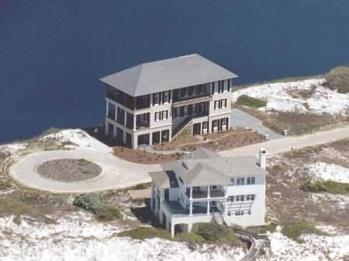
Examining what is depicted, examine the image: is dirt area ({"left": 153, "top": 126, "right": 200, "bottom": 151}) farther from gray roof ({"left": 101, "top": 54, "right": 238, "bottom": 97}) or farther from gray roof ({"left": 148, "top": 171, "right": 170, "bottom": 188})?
gray roof ({"left": 148, "top": 171, "right": 170, "bottom": 188})

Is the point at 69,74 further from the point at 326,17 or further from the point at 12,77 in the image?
the point at 326,17

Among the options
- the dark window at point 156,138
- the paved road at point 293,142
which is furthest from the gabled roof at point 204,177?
the dark window at point 156,138

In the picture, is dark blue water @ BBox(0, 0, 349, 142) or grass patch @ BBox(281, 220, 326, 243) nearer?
grass patch @ BBox(281, 220, 326, 243)

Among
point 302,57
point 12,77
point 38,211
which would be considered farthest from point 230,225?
point 302,57

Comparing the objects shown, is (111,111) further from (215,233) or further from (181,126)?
(215,233)

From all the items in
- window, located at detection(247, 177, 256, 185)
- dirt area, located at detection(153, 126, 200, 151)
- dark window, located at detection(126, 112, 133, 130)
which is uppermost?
window, located at detection(247, 177, 256, 185)

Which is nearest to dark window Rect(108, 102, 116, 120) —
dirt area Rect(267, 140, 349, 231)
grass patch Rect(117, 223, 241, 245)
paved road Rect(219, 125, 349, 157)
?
paved road Rect(219, 125, 349, 157)

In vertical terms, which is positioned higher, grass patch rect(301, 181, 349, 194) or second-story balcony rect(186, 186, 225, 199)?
second-story balcony rect(186, 186, 225, 199)
